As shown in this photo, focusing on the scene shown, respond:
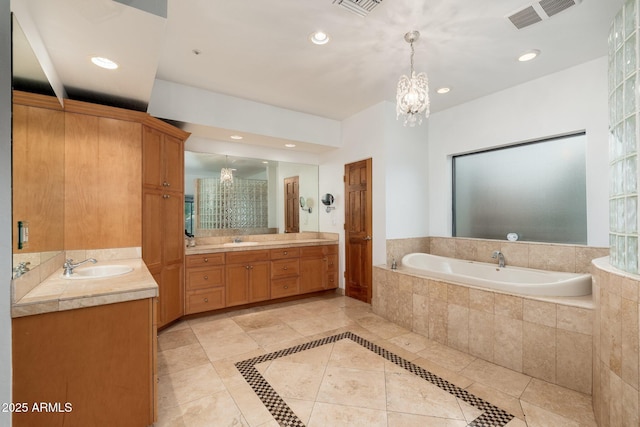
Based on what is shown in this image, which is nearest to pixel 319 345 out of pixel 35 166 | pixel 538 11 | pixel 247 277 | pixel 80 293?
pixel 247 277

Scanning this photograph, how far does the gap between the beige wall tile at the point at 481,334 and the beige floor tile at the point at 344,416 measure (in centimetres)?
126

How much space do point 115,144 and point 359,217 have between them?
9.95 ft

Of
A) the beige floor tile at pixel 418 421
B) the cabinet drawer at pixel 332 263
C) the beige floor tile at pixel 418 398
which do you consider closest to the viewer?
the beige floor tile at pixel 418 421

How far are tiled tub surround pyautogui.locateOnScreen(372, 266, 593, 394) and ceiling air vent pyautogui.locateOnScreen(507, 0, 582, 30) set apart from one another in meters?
2.20

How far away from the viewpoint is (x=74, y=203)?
2.36m

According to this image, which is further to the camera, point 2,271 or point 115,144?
point 115,144

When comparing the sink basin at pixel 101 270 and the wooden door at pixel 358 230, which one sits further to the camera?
the wooden door at pixel 358 230

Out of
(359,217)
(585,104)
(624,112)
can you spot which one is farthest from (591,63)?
(359,217)

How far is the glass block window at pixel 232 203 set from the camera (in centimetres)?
398

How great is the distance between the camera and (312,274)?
170 inches

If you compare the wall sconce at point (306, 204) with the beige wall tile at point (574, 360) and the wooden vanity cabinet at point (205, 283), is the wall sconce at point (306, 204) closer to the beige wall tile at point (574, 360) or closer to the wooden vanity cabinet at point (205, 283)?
the wooden vanity cabinet at point (205, 283)

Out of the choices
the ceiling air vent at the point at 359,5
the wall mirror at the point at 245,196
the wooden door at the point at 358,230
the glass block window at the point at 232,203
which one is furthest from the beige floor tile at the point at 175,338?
the ceiling air vent at the point at 359,5

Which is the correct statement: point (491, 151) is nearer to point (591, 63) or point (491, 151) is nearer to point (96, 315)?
point (591, 63)

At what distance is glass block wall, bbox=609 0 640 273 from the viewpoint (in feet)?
4.99
